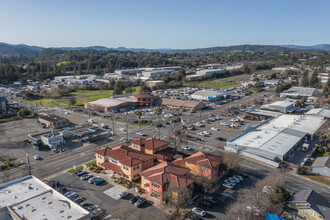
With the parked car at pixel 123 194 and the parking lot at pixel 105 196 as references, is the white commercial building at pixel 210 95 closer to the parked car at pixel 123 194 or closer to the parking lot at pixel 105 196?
the parking lot at pixel 105 196

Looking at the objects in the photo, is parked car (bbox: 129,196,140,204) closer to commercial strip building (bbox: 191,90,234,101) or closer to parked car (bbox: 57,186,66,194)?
parked car (bbox: 57,186,66,194)

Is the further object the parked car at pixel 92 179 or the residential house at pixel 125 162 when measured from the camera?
the residential house at pixel 125 162

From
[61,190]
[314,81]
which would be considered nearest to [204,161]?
[61,190]

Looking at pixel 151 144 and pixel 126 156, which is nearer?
pixel 126 156

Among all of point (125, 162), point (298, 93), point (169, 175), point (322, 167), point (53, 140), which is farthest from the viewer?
point (298, 93)

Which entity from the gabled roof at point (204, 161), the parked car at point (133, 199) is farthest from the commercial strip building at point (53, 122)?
the gabled roof at point (204, 161)

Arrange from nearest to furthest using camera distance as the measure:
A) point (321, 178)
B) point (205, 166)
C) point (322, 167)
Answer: point (205, 166) → point (321, 178) → point (322, 167)

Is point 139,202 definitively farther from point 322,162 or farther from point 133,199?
point 322,162
